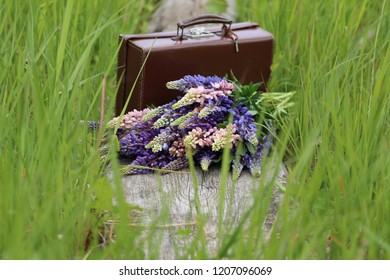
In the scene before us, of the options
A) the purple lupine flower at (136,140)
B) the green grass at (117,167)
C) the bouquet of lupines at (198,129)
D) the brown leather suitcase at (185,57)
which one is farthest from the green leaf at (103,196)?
the brown leather suitcase at (185,57)

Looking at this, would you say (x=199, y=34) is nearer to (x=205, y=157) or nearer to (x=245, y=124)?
(x=245, y=124)

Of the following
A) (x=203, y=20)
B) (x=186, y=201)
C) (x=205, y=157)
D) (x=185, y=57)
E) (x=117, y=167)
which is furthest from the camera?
(x=203, y=20)

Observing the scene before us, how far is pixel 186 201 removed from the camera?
2682 mm

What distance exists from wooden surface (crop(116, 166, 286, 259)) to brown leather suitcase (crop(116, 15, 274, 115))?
0.44 meters

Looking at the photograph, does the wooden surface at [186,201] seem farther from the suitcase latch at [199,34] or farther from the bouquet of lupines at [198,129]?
the suitcase latch at [199,34]

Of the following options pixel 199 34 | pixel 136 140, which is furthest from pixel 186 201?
pixel 199 34

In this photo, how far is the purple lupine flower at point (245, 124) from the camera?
293 cm

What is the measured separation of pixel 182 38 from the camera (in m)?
3.28

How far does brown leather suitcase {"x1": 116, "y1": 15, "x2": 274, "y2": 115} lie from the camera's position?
3180mm

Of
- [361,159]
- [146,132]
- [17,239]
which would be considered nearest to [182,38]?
[146,132]

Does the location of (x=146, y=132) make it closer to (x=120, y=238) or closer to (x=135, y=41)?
(x=135, y=41)

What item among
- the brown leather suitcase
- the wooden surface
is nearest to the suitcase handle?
the brown leather suitcase

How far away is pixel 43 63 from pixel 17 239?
4.63ft

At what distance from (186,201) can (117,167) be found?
0.68 m
